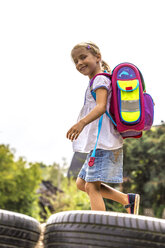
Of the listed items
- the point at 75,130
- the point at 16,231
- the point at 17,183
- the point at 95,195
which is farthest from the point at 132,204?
the point at 17,183

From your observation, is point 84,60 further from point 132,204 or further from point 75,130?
point 132,204

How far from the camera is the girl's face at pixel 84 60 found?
279cm

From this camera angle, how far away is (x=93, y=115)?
2.49 m

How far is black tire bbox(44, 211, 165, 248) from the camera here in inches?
65.7

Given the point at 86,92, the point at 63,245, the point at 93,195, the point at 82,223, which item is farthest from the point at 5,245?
the point at 86,92

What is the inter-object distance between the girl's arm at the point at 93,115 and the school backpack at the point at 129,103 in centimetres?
9

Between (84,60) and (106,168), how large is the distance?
0.94m

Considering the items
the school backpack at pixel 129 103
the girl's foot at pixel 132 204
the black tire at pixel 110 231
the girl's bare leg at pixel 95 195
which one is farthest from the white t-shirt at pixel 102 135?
the black tire at pixel 110 231

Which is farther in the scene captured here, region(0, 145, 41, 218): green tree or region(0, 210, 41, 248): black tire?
region(0, 145, 41, 218): green tree

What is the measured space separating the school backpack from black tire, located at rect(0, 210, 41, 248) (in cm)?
82

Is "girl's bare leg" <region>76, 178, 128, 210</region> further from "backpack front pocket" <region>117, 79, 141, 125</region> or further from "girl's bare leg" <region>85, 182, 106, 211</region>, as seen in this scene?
"backpack front pocket" <region>117, 79, 141, 125</region>

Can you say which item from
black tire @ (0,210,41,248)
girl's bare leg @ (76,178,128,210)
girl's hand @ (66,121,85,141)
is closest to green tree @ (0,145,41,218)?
girl's bare leg @ (76,178,128,210)

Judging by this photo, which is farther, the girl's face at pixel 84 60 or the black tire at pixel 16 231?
the girl's face at pixel 84 60

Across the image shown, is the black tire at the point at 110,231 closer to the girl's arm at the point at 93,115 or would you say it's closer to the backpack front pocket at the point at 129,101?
the girl's arm at the point at 93,115
